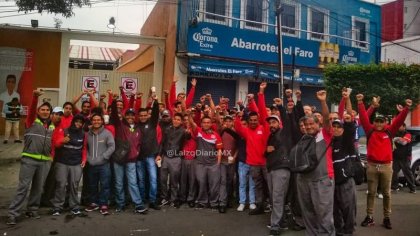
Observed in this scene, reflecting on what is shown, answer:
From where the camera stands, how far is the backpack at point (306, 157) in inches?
195

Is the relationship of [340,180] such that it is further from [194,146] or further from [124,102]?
[124,102]

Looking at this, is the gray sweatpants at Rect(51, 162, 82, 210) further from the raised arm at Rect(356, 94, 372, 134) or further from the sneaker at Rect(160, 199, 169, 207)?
the raised arm at Rect(356, 94, 372, 134)

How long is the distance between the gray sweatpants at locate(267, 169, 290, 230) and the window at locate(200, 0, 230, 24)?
34.2ft

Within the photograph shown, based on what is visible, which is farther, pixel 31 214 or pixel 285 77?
pixel 285 77

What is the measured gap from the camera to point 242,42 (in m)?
15.5

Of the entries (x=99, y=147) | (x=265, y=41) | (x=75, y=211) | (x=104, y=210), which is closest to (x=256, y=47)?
(x=265, y=41)

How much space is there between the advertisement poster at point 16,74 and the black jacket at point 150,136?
9.05m

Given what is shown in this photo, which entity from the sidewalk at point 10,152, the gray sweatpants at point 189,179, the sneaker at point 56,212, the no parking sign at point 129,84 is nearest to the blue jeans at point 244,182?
the gray sweatpants at point 189,179

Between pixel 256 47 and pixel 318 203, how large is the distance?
38.1ft

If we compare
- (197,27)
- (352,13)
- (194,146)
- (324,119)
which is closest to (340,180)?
(324,119)

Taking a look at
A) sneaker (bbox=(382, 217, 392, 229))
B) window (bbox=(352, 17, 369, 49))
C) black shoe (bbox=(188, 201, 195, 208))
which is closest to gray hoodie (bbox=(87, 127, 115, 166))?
black shoe (bbox=(188, 201, 195, 208))

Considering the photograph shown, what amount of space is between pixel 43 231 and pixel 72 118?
1917mm

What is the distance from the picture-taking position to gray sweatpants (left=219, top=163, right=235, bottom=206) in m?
7.05

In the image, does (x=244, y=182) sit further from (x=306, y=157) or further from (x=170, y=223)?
(x=306, y=157)
